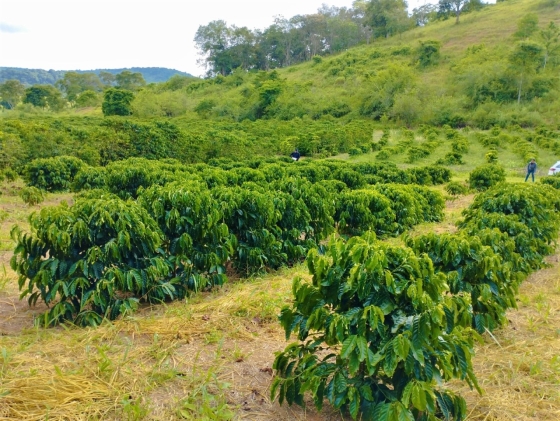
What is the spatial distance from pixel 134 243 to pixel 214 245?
3.68 feet

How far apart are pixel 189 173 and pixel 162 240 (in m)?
4.31

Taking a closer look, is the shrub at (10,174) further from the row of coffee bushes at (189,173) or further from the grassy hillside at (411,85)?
the grassy hillside at (411,85)

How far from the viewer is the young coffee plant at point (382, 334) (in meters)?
2.53

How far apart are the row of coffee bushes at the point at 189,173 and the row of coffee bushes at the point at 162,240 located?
6.27ft

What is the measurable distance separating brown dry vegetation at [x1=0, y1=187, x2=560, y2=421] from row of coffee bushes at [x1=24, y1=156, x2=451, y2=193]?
13.2 feet

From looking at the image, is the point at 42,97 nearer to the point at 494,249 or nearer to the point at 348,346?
the point at 494,249

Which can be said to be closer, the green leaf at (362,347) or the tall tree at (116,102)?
the green leaf at (362,347)

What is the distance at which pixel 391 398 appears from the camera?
2.59 meters

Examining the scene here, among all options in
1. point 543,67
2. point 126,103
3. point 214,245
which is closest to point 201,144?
point 214,245

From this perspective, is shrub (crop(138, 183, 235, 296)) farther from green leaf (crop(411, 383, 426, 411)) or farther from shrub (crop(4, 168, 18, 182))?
shrub (crop(4, 168, 18, 182))

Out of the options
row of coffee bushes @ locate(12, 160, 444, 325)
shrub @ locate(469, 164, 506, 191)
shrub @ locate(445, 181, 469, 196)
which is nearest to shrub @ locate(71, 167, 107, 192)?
row of coffee bushes @ locate(12, 160, 444, 325)

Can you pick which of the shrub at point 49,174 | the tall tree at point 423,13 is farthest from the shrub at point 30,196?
the tall tree at point 423,13

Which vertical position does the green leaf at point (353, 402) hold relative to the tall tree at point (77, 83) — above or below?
below

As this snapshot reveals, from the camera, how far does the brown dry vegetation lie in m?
2.97
